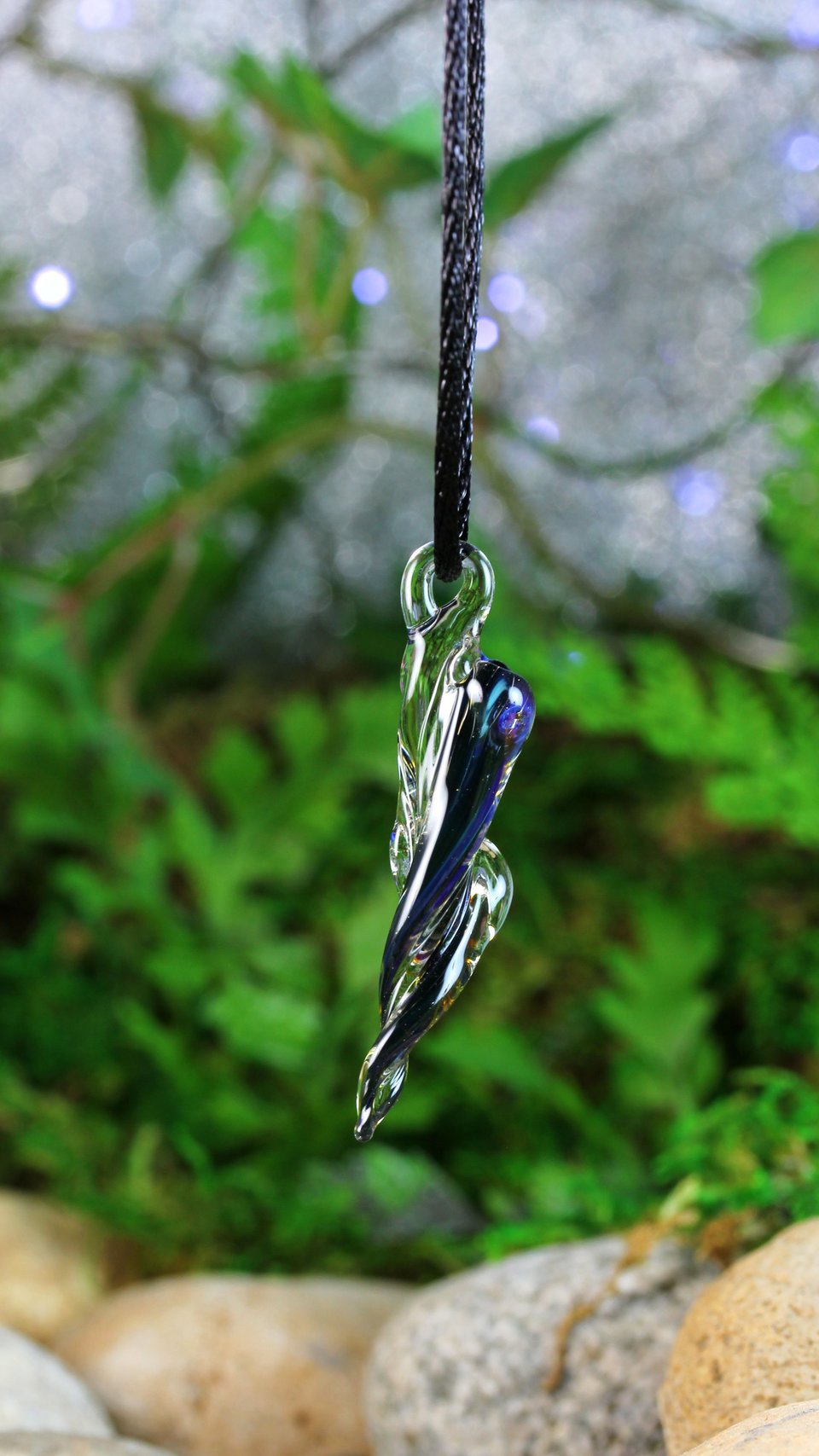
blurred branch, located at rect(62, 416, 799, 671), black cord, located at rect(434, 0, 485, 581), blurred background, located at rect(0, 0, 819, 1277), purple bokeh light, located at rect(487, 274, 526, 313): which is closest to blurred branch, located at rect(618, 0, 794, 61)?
blurred background, located at rect(0, 0, 819, 1277)

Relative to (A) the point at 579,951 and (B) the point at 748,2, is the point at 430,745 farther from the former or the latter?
(B) the point at 748,2

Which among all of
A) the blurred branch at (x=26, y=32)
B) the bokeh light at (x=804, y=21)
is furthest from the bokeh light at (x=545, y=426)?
the blurred branch at (x=26, y=32)

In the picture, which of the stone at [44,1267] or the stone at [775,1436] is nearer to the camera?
the stone at [775,1436]

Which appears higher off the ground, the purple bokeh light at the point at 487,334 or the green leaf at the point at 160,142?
the green leaf at the point at 160,142

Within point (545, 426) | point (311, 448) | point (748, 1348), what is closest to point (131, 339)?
point (311, 448)

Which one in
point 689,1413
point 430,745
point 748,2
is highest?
point 748,2

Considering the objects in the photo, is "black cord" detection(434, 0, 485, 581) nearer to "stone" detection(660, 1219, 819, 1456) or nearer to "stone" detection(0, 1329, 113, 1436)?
"stone" detection(660, 1219, 819, 1456)

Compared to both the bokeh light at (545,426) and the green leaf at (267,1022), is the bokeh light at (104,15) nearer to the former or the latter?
the bokeh light at (545,426)

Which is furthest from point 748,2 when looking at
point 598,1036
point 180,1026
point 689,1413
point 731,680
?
point 689,1413
